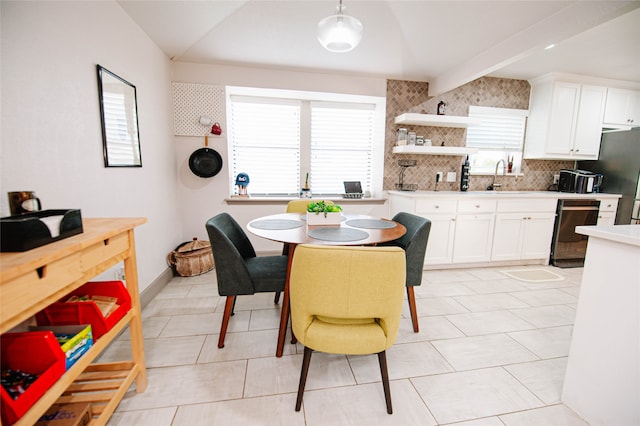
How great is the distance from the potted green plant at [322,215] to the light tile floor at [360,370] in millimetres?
900

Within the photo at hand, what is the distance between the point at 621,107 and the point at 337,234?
475 cm

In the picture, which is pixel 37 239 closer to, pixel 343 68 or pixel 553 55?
pixel 343 68

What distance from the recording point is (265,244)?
11.9 feet

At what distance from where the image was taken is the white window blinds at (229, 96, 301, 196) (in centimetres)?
357

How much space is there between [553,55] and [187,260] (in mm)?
4665

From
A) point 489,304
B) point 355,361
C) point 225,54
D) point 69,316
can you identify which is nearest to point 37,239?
point 69,316

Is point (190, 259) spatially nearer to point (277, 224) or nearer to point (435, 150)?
point (277, 224)

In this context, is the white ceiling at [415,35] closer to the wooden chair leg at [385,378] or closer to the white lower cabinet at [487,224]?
the white lower cabinet at [487,224]

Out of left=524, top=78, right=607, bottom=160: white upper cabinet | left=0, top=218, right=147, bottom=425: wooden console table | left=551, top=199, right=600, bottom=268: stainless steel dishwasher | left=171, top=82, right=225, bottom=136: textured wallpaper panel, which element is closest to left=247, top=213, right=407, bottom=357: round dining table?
left=0, top=218, right=147, bottom=425: wooden console table

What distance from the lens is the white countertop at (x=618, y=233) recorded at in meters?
1.14

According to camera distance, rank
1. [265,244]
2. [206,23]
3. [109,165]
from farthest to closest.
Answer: [265,244]
[206,23]
[109,165]

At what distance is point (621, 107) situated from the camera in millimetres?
3715

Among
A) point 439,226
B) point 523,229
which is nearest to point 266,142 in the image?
point 439,226

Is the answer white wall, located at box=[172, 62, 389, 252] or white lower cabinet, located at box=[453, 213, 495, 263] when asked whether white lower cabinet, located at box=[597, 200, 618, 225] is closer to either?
white lower cabinet, located at box=[453, 213, 495, 263]
